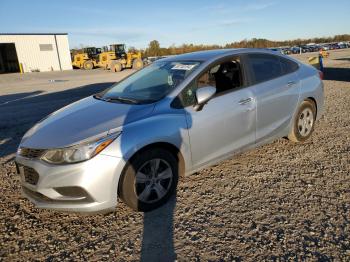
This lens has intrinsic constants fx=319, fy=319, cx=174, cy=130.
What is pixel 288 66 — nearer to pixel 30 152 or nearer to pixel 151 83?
pixel 151 83

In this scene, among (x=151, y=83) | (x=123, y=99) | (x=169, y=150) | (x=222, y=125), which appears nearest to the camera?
(x=169, y=150)

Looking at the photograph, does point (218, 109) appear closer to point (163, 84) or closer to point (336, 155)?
point (163, 84)

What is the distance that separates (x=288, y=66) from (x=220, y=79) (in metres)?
1.36

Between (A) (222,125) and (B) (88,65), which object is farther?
(B) (88,65)

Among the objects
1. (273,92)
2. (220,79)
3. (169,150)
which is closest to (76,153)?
(169,150)

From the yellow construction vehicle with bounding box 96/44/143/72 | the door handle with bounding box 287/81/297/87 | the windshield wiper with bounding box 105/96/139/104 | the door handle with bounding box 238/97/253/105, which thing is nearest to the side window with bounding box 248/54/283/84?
the door handle with bounding box 287/81/297/87

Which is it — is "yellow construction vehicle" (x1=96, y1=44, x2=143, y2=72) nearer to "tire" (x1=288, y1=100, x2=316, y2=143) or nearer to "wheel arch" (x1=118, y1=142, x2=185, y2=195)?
"tire" (x1=288, y1=100, x2=316, y2=143)

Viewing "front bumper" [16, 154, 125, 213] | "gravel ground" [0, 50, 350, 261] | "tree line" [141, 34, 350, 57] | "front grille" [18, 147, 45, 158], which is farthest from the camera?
"tree line" [141, 34, 350, 57]

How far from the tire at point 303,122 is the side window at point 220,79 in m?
1.39

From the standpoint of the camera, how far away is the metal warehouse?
41.9 metres

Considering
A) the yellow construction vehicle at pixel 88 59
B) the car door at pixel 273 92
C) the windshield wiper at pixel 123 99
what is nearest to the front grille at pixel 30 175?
the windshield wiper at pixel 123 99

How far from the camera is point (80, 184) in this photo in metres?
2.98

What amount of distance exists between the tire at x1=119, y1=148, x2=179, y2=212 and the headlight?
Result: 0.36 m

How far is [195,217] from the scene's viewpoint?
3326mm
